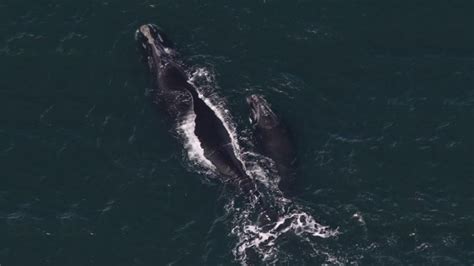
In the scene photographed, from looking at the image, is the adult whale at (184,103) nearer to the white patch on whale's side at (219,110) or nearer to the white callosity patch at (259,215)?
the white patch on whale's side at (219,110)

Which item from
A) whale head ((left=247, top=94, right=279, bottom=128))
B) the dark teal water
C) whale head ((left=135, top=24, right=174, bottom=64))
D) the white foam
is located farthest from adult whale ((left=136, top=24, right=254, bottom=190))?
whale head ((left=247, top=94, right=279, bottom=128))

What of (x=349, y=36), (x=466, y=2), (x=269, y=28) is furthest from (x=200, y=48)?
(x=466, y=2)

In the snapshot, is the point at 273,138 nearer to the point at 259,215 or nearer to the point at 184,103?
the point at 259,215

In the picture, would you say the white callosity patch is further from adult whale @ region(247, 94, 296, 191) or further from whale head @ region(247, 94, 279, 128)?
whale head @ region(247, 94, 279, 128)

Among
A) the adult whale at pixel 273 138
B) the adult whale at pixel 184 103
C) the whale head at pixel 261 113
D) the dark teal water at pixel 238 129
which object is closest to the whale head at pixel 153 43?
the adult whale at pixel 184 103

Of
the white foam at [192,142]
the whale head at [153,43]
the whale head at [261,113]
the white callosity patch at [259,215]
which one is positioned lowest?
the white callosity patch at [259,215]

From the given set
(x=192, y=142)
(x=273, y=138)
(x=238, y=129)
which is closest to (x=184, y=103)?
(x=192, y=142)
